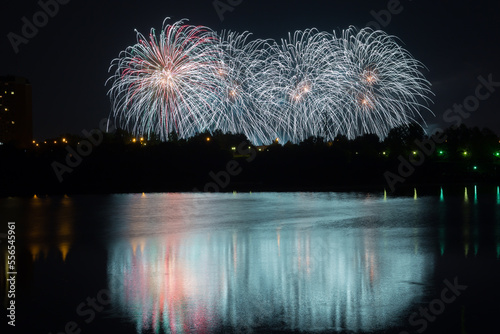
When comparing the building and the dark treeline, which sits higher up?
the building

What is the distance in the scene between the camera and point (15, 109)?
114 metres

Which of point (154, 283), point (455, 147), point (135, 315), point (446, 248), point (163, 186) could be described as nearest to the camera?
point (135, 315)

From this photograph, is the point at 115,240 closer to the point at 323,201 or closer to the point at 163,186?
the point at 323,201

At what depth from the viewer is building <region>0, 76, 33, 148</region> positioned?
4392 inches

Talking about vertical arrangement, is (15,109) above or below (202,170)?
above

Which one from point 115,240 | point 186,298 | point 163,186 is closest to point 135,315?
point 186,298

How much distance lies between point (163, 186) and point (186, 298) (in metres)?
29.0

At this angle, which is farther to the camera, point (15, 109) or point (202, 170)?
point (15, 109)

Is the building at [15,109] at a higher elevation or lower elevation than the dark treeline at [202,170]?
higher

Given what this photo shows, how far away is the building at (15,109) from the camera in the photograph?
366 feet

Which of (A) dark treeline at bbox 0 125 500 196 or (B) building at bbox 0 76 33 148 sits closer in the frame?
(A) dark treeline at bbox 0 125 500 196

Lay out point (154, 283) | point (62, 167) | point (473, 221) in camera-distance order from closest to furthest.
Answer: point (154, 283), point (473, 221), point (62, 167)

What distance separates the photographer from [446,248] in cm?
1036

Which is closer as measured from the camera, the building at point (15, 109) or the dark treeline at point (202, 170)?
the dark treeline at point (202, 170)
